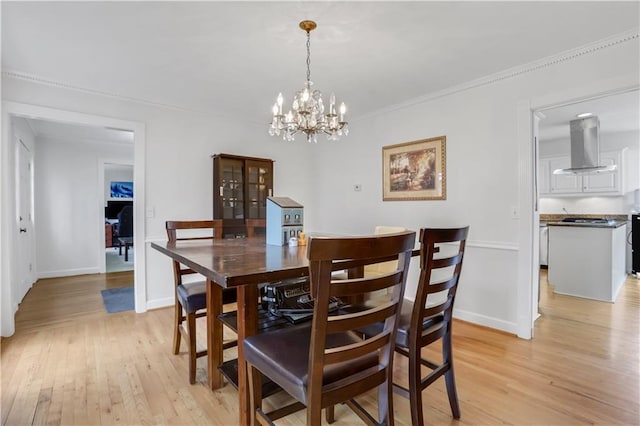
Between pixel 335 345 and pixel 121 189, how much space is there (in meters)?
10.1

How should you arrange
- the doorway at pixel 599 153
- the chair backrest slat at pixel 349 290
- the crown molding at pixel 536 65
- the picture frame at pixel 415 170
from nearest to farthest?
the chair backrest slat at pixel 349 290 → the crown molding at pixel 536 65 → the picture frame at pixel 415 170 → the doorway at pixel 599 153

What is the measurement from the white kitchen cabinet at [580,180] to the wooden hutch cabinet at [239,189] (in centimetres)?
409

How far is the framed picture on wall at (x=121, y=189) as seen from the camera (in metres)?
9.28

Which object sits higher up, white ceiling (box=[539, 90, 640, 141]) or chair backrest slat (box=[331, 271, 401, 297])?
white ceiling (box=[539, 90, 640, 141])

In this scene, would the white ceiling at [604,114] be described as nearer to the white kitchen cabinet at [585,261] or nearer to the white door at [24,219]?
the white kitchen cabinet at [585,261]

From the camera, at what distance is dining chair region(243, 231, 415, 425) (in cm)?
100

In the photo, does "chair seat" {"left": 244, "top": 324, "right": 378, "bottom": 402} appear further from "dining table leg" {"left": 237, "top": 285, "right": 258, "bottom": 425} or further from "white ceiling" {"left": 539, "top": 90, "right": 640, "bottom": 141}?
"white ceiling" {"left": 539, "top": 90, "right": 640, "bottom": 141}

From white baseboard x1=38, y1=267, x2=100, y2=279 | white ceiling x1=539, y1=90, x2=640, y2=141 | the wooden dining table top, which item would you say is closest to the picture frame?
white ceiling x1=539, y1=90, x2=640, y2=141

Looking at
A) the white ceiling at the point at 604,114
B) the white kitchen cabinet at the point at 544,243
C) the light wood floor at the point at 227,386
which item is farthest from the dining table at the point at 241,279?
the white kitchen cabinet at the point at 544,243

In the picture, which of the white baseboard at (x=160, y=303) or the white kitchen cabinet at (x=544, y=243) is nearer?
the white baseboard at (x=160, y=303)

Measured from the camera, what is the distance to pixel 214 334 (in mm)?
1928

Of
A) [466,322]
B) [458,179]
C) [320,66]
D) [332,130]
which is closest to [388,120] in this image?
[458,179]

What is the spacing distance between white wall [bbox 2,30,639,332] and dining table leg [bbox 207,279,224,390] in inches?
79.3

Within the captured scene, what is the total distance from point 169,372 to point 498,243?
2.92m
